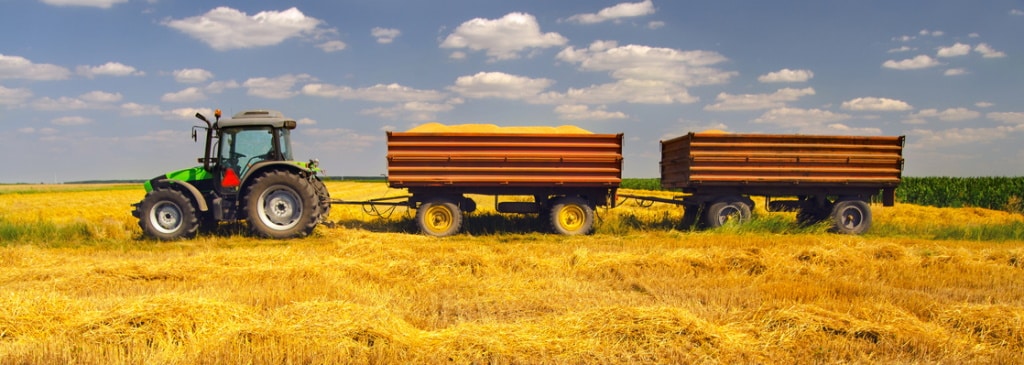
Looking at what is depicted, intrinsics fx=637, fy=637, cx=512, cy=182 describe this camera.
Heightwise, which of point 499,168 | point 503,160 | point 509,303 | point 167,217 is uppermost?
point 503,160

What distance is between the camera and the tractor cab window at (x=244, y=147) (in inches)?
416

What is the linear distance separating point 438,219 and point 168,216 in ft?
14.5

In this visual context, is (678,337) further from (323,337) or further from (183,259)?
(183,259)

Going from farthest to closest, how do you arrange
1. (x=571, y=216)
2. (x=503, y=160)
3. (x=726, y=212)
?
(x=726, y=212), (x=571, y=216), (x=503, y=160)

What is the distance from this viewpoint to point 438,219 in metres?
11.4

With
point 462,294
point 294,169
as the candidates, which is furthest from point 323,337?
point 294,169

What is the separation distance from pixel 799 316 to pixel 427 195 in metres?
7.63

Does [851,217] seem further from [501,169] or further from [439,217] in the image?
[439,217]

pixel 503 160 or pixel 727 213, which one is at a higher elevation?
pixel 503 160

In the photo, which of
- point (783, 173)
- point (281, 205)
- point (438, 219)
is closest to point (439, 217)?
point (438, 219)

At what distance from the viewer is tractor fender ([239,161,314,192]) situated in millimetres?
10289

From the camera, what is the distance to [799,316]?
4789 mm

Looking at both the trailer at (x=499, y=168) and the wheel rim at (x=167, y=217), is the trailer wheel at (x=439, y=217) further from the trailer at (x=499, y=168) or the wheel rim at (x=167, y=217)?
the wheel rim at (x=167, y=217)

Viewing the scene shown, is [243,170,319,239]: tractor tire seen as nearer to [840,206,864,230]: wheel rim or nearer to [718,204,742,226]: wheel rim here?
[718,204,742,226]: wheel rim
